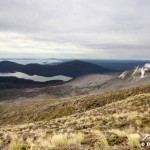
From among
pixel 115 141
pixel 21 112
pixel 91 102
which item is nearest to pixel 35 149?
pixel 115 141

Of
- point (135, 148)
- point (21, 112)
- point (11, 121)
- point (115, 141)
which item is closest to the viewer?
point (135, 148)

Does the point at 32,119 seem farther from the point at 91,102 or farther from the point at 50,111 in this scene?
the point at 91,102

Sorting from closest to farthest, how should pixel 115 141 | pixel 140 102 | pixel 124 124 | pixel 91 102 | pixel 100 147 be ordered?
pixel 100 147
pixel 115 141
pixel 124 124
pixel 140 102
pixel 91 102

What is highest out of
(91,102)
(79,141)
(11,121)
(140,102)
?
(79,141)

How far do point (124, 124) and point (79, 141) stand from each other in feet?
36.2

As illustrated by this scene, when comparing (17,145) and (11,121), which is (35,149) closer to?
(17,145)

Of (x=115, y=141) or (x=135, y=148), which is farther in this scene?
(x=115, y=141)

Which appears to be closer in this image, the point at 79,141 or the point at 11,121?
the point at 79,141

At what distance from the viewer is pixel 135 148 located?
10742 millimetres

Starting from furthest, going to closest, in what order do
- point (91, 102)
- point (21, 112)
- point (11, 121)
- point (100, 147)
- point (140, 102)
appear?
1. point (21, 112)
2. point (11, 121)
3. point (91, 102)
4. point (140, 102)
5. point (100, 147)

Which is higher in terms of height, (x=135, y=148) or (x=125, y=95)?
(x=135, y=148)

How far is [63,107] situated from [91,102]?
9414 millimetres

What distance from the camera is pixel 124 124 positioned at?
23.6 metres

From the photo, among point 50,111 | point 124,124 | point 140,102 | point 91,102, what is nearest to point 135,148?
point 124,124
